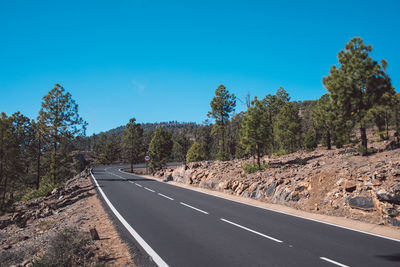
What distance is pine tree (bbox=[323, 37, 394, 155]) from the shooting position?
19281 mm

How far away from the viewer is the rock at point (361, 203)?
9.77 m

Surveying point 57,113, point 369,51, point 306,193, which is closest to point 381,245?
point 306,193

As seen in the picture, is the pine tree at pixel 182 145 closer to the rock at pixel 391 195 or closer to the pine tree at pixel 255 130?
the pine tree at pixel 255 130

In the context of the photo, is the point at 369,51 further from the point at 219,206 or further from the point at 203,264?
the point at 203,264

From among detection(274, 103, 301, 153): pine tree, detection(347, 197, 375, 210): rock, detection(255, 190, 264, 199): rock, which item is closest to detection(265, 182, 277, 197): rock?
detection(255, 190, 264, 199): rock

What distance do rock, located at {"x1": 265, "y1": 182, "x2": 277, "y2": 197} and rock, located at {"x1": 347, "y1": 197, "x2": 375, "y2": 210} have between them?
470 cm

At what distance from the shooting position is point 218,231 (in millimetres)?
8406

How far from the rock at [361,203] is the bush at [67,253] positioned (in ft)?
32.5

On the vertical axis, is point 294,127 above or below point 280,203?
above

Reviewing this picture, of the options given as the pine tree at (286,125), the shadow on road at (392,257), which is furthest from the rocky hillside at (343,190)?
the pine tree at (286,125)

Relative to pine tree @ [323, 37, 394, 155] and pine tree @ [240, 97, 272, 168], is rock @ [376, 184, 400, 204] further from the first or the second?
pine tree @ [240, 97, 272, 168]

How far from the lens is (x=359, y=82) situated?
19484 millimetres

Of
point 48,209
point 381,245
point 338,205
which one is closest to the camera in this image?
point 381,245

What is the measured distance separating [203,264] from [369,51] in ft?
70.3
